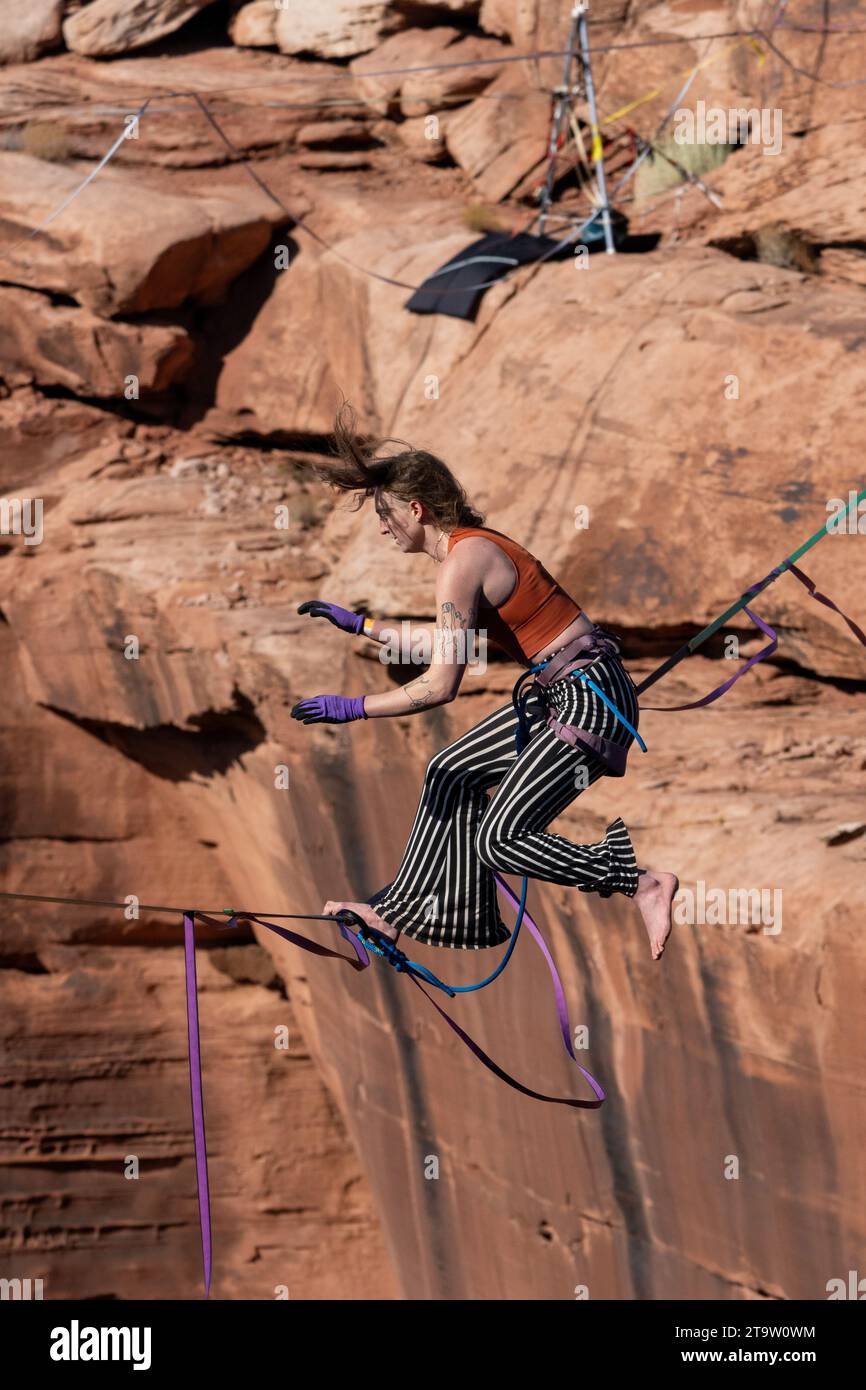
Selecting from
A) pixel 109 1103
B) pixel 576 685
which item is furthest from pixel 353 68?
pixel 576 685

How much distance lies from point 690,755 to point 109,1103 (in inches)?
322

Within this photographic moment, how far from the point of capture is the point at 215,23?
17.8m

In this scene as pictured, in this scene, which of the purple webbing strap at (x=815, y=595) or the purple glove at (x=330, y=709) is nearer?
the purple glove at (x=330, y=709)

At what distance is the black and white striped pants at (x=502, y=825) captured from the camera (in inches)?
240

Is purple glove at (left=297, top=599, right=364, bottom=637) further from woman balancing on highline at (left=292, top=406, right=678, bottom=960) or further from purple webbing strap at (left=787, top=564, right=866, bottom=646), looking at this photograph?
purple webbing strap at (left=787, top=564, right=866, bottom=646)

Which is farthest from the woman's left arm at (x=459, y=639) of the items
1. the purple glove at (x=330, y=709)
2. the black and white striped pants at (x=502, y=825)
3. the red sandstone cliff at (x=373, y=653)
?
the red sandstone cliff at (x=373, y=653)

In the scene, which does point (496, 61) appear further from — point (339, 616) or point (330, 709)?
point (330, 709)

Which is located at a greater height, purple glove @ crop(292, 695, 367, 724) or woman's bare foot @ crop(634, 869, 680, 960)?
purple glove @ crop(292, 695, 367, 724)

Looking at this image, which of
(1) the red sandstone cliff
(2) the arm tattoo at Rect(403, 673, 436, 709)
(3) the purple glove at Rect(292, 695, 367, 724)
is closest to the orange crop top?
(2) the arm tattoo at Rect(403, 673, 436, 709)

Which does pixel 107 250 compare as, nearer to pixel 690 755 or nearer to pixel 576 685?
pixel 690 755

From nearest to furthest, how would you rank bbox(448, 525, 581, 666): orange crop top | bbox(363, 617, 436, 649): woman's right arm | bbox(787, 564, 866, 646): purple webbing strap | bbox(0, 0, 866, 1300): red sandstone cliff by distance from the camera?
bbox(448, 525, 581, 666): orange crop top → bbox(363, 617, 436, 649): woman's right arm → bbox(787, 564, 866, 646): purple webbing strap → bbox(0, 0, 866, 1300): red sandstone cliff

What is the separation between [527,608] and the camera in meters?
6.07

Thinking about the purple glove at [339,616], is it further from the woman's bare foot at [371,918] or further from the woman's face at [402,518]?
the woman's bare foot at [371,918]

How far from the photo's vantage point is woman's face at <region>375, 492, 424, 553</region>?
5.95 m
